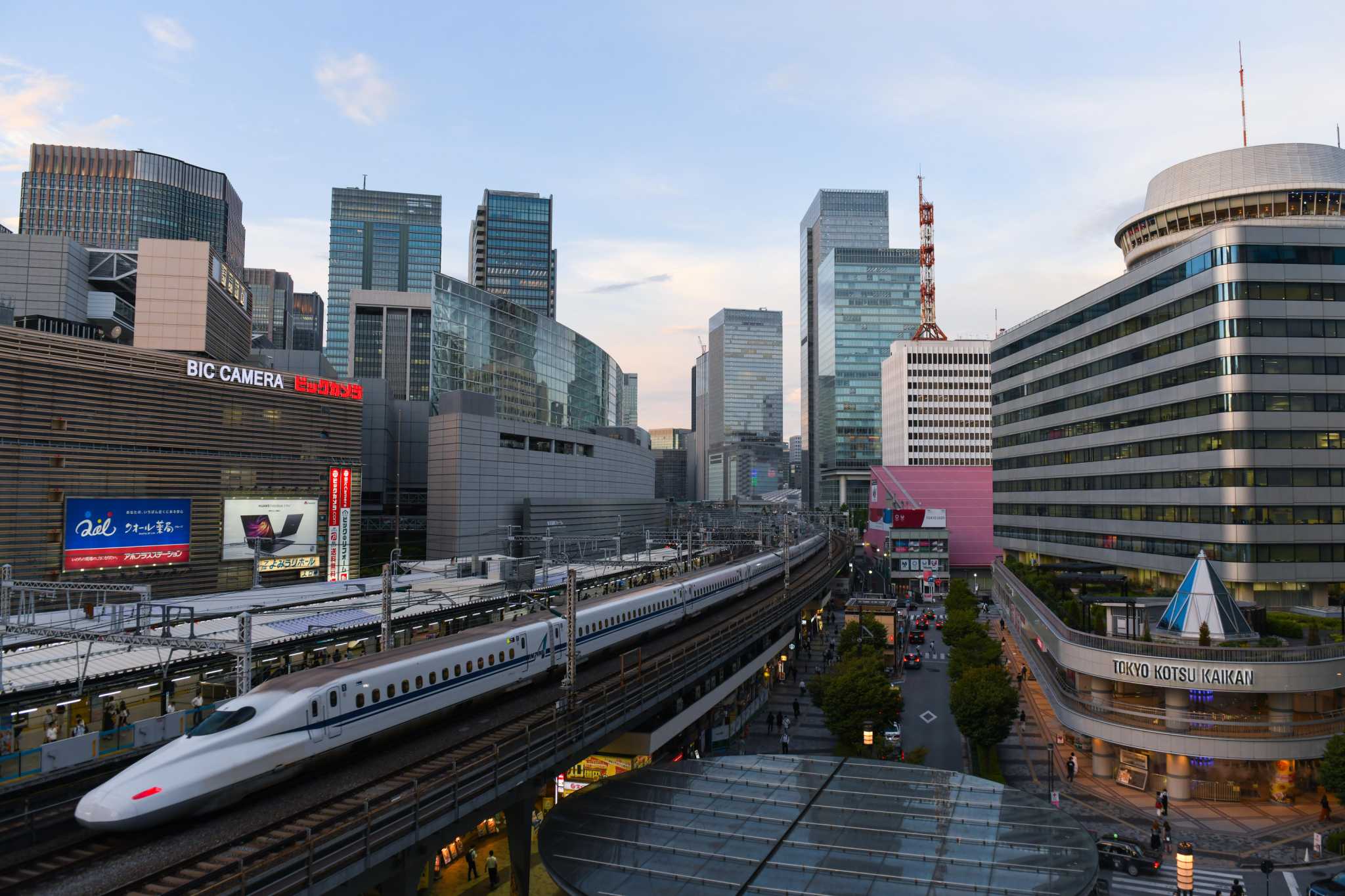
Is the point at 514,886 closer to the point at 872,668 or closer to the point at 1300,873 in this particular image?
the point at 872,668

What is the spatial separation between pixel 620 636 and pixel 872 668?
14438 mm

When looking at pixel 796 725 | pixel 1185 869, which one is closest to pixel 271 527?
pixel 796 725

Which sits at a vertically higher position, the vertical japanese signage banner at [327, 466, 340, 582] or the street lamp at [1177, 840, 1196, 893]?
the vertical japanese signage banner at [327, 466, 340, 582]

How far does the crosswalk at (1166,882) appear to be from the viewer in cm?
2992

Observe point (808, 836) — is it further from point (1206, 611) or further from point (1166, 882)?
point (1206, 611)

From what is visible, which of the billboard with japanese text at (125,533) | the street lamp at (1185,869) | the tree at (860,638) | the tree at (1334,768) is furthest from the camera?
the tree at (860,638)

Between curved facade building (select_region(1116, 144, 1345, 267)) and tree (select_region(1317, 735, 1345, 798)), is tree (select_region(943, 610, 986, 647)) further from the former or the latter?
curved facade building (select_region(1116, 144, 1345, 267))

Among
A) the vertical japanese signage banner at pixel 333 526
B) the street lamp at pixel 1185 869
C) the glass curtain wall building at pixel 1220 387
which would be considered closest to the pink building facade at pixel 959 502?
the glass curtain wall building at pixel 1220 387

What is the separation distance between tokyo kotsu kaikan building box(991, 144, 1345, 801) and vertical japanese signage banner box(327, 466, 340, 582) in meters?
59.8

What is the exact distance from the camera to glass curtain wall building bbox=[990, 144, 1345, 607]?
178 ft

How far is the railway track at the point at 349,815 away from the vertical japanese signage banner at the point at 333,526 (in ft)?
149

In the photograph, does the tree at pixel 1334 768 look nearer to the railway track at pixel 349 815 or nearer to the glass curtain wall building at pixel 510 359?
the railway track at pixel 349 815

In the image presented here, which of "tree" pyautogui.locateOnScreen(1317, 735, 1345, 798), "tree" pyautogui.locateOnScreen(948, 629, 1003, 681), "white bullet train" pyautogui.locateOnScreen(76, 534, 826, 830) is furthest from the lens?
"tree" pyautogui.locateOnScreen(948, 629, 1003, 681)

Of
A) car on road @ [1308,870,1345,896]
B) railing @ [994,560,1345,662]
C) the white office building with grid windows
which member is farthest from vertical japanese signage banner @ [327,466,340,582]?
the white office building with grid windows
